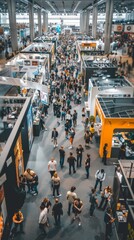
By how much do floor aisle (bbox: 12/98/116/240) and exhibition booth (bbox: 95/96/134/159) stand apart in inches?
35.6

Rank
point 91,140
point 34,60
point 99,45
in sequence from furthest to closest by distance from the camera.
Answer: point 99,45 → point 34,60 → point 91,140

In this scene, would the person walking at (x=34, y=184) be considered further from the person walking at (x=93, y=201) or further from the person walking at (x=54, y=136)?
the person walking at (x=54, y=136)

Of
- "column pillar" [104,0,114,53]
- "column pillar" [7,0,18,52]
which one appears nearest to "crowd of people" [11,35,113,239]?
"column pillar" [7,0,18,52]

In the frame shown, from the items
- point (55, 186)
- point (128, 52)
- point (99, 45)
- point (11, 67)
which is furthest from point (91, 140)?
point (128, 52)

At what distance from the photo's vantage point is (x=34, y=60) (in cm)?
2042

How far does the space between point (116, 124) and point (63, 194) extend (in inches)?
148

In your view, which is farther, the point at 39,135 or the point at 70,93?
the point at 70,93

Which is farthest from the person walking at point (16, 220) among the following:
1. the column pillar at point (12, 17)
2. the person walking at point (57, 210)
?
the column pillar at point (12, 17)

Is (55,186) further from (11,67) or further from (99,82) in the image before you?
(11,67)

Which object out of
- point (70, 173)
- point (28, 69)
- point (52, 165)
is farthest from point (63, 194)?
point (28, 69)

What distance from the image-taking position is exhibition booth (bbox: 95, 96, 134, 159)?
32.7 ft

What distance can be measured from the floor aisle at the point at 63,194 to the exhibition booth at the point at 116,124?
2.96 ft

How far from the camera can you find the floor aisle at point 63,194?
6.73m

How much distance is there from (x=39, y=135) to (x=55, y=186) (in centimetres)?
493
